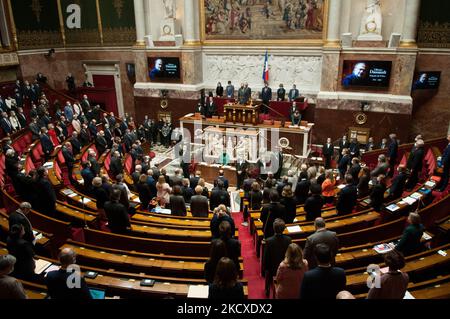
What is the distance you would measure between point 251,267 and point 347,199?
2323 millimetres

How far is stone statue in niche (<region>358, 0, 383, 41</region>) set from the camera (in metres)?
13.6

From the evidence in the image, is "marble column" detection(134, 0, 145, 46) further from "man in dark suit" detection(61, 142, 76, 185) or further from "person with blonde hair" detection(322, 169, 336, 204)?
"person with blonde hair" detection(322, 169, 336, 204)

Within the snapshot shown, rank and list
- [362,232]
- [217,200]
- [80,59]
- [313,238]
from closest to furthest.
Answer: [313,238]
[362,232]
[217,200]
[80,59]

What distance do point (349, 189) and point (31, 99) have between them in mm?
14830

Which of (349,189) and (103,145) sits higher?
(349,189)

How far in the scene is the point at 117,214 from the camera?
562 centimetres

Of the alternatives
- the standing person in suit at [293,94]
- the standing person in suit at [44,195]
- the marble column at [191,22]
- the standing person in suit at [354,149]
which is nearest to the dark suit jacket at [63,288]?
the standing person in suit at [44,195]

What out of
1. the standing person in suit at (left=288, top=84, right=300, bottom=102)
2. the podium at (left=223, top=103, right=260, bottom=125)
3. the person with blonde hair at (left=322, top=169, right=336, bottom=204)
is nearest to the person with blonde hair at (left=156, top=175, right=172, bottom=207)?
the person with blonde hair at (left=322, top=169, right=336, bottom=204)

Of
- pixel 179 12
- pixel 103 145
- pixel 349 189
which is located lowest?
pixel 103 145

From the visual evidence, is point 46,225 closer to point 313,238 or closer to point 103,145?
point 313,238

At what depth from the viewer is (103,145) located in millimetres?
12258

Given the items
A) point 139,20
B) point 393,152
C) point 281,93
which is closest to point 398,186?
point 393,152

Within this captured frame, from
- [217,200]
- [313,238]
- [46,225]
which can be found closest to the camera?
[313,238]
